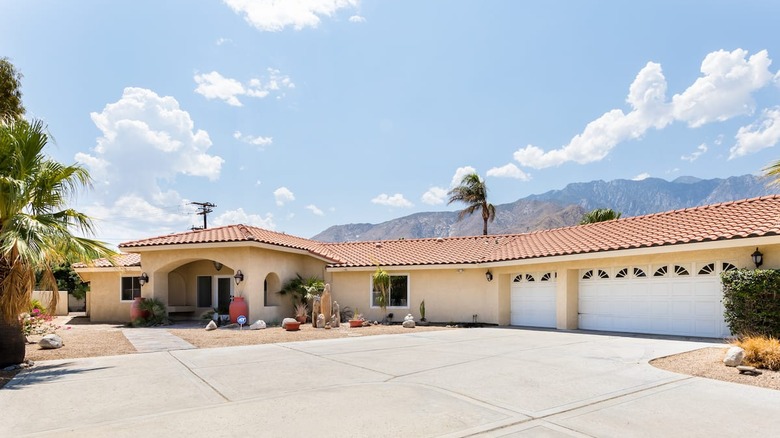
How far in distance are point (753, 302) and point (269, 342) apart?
40.8 feet

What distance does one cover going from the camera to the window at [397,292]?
865 inches

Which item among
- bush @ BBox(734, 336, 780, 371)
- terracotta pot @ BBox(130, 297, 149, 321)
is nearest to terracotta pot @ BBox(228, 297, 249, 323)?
terracotta pot @ BBox(130, 297, 149, 321)

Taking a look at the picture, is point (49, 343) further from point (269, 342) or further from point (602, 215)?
point (602, 215)

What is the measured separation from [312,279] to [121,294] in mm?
9773

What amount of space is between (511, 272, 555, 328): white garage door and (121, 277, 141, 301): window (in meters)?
17.8

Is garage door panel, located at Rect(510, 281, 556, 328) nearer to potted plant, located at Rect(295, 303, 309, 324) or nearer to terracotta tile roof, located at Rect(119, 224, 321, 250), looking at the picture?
potted plant, located at Rect(295, 303, 309, 324)

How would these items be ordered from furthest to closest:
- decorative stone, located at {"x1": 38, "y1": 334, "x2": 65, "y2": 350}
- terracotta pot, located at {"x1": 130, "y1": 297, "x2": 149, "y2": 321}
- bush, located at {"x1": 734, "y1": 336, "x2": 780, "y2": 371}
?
terracotta pot, located at {"x1": 130, "y1": 297, "x2": 149, "y2": 321} → decorative stone, located at {"x1": 38, "y1": 334, "x2": 65, "y2": 350} → bush, located at {"x1": 734, "y1": 336, "x2": 780, "y2": 371}

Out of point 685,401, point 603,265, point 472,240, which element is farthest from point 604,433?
point 472,240

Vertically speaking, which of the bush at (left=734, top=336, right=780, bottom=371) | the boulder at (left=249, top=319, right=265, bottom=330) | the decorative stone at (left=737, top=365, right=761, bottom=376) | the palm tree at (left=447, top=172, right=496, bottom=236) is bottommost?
the boulder at (left=249, top=319, right=265, bottom=330)

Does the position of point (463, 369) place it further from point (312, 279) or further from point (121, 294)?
point (121, 294)

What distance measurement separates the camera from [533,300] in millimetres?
19219

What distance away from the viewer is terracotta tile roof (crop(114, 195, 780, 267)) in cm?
1380

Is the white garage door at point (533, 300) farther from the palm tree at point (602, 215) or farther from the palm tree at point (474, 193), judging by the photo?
the palm tree at point (474, 193)

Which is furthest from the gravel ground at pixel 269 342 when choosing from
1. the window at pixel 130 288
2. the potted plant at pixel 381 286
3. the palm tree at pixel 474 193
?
the palm tree at pixel 474 193
